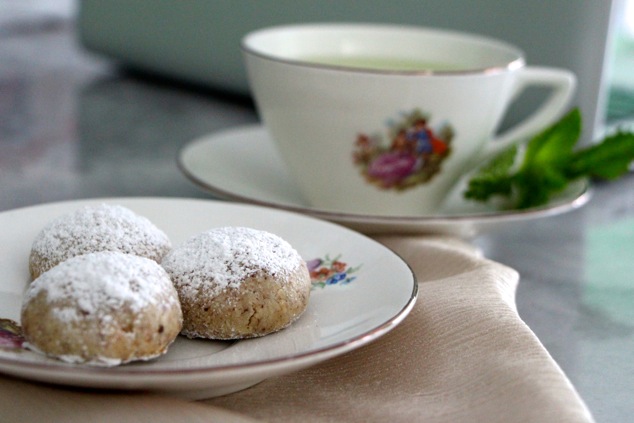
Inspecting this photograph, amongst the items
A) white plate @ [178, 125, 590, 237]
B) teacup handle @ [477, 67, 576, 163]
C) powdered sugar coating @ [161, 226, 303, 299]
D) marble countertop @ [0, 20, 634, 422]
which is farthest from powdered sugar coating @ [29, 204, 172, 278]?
teacup handle @ [477, 67, 576, 163]

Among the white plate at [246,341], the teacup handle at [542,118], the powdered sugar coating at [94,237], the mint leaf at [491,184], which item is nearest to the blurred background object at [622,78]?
the teacup handle at [542,118]

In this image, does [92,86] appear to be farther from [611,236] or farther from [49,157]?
[611,236]

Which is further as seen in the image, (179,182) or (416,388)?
(179,182)

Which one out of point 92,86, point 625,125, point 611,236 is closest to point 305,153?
point 611,236

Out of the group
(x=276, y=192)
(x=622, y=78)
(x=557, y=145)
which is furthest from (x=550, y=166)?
(x=622, y=78)

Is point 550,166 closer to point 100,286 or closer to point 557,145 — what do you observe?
point 557,145

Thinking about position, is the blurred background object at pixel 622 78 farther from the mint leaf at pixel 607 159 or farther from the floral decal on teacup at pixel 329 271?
the floral decal on teacup at pixel 329 271
